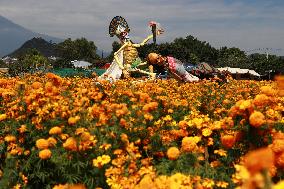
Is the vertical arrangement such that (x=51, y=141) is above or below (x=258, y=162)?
below

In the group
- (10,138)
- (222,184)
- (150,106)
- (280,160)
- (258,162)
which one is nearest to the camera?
(258,162)

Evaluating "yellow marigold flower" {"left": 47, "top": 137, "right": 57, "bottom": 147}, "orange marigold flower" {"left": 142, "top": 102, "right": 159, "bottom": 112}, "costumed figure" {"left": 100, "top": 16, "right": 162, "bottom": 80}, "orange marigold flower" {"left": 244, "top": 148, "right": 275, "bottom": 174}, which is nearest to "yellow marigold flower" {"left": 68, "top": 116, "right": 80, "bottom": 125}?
"yellow marigold flower" {"left": 47, "top": 137, "right": 57, "bottom": 147}

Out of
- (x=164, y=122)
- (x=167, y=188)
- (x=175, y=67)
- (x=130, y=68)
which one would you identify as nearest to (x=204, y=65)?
(x=130, y=68)

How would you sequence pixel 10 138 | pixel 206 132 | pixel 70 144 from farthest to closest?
pixel 10 138
pixel 206 132
pixel 70 144

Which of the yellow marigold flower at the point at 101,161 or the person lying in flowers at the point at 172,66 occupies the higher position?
the person lying in flowers at the point at 172,66

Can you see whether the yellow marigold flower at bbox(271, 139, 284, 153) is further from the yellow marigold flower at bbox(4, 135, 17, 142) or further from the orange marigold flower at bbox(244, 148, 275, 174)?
the yellow marigold flower at bbox(4, 135, 17, 142)

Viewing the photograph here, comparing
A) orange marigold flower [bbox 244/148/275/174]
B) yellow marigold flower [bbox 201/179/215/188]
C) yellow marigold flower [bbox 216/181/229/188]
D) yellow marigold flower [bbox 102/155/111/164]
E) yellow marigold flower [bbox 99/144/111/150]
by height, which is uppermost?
orange marigold flower [bbox 244/148/275/174]

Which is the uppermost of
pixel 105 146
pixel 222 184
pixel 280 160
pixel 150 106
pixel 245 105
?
pixel 245 105

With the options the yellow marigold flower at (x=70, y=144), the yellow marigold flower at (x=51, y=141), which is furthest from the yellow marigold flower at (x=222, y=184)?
the yellow marigold flower at (x=51, y=141)

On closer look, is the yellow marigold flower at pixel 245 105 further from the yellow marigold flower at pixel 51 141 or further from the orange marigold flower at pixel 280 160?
the yellow marigold flower at pixel 51 141

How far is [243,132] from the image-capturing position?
151 inches

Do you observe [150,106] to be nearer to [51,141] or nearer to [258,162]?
[51,141]

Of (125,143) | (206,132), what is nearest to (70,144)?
→ (125,143)

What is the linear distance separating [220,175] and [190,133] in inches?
41.5
